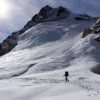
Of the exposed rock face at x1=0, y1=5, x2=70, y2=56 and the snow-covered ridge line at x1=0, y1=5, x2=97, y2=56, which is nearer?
the snow-covered ridge line at x1=0, y1=5, x2=97, y2=56

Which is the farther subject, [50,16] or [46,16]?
[46,16]

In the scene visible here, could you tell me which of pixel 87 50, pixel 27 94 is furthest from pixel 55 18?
pixel 27 94

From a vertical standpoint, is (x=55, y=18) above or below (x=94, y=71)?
above

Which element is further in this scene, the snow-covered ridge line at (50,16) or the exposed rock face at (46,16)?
the exposed rock face at (46,16)

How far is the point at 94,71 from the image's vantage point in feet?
51.0

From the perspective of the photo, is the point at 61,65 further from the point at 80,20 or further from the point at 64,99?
the point at 80,20

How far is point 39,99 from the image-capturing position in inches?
211

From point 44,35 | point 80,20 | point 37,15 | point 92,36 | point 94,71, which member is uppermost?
point 37,15

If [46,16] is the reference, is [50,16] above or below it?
below

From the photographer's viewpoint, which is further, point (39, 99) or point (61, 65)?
point (61, 65)

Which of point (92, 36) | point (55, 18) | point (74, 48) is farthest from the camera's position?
point (55, 18)

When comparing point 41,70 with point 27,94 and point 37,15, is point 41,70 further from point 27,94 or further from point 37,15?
point 37,15

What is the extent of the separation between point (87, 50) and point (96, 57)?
2.76m

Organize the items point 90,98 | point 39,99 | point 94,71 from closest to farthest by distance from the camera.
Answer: point 90,98
point 39,99
point 94,71
